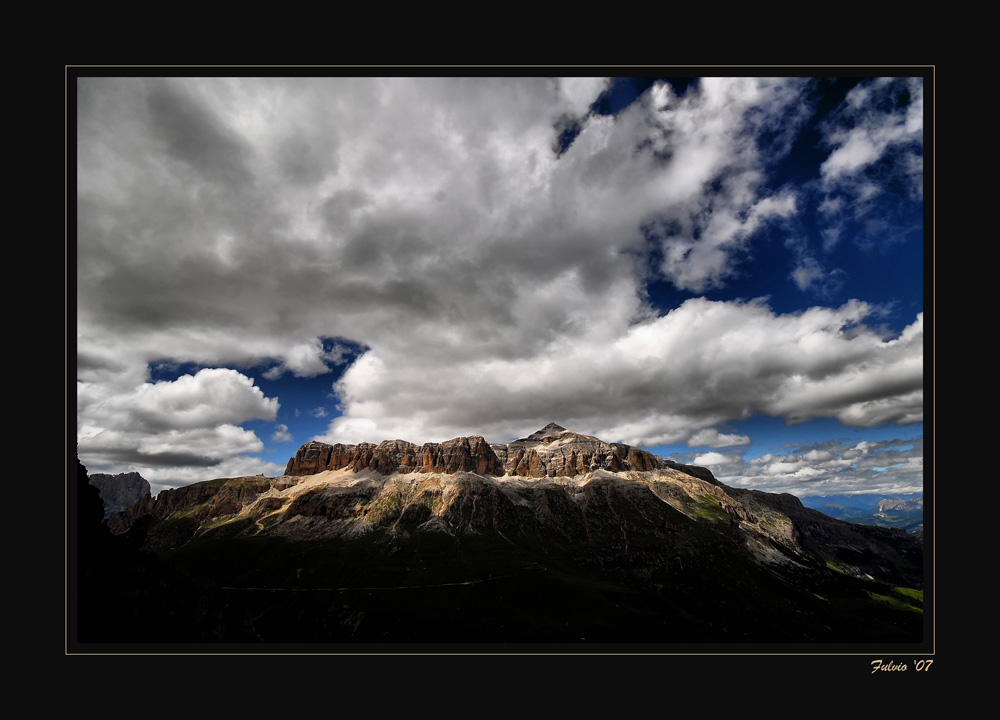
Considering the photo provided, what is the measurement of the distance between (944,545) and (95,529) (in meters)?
134

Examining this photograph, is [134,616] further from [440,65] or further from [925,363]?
[925,363]

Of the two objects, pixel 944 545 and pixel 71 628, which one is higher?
pixel 944 545

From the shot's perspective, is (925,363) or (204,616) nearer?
(925,363)

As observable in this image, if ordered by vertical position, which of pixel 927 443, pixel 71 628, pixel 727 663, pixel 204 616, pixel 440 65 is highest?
pixel 440 65

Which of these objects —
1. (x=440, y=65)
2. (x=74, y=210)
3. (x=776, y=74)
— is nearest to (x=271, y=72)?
(x=440, y=65)

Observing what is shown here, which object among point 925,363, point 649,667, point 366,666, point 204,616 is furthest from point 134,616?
point 925,363

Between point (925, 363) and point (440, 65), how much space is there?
61.8 metres

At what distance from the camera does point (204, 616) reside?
106 meters

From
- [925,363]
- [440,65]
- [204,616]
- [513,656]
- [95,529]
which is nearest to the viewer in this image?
[440,65]

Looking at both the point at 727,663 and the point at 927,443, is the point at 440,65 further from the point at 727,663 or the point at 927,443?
the point at 727,663

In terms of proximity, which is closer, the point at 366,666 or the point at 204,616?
the point at 366,666

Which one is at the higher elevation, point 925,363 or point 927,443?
point 925,363

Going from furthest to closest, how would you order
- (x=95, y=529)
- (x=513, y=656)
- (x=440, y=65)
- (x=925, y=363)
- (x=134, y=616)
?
(x=95, y=529)
(x=134, y=616)
(x=513, y=656)
(x=925, y=363)
(x=440, y=65)

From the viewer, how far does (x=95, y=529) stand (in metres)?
84.4
